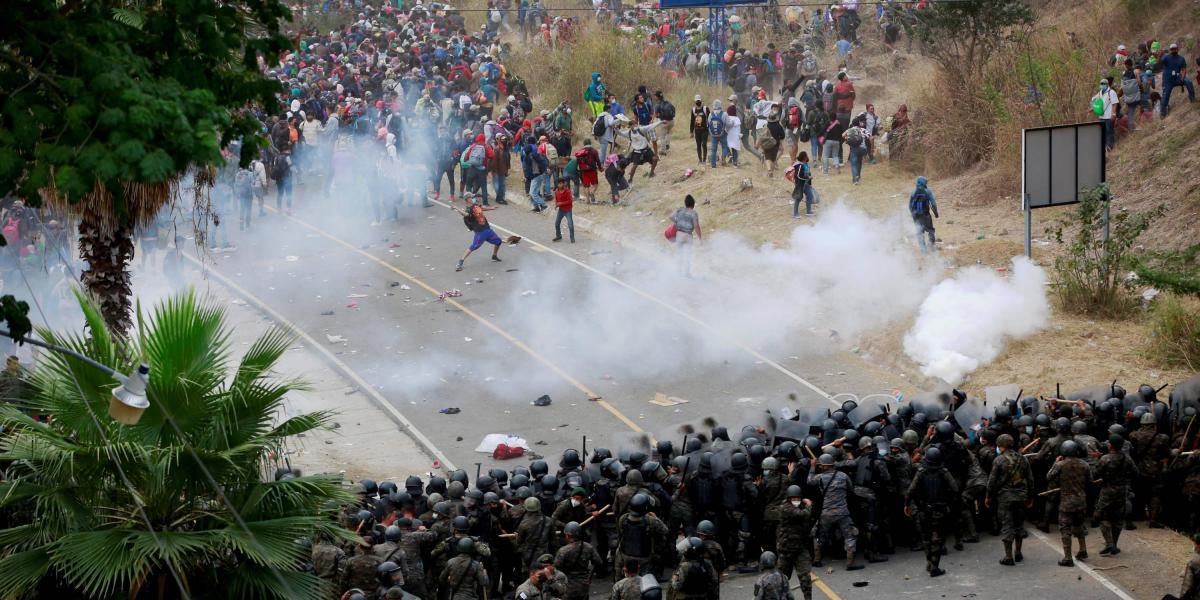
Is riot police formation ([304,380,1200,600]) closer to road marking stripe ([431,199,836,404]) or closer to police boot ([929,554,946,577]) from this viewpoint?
police boot ([929,554,946,577])

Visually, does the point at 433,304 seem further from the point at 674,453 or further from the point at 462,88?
the point at 462,88


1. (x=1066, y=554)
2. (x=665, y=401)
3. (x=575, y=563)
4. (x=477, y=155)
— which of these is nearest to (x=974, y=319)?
(x=665, y=401)

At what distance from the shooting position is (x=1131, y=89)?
25812 millimetres

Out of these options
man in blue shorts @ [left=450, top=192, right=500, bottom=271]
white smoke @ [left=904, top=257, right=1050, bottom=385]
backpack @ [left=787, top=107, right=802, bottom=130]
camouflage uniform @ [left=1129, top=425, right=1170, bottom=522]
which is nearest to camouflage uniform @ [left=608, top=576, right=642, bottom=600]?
camouflage uniform @ [left=1129, top=425, right=1170, bottom=522]

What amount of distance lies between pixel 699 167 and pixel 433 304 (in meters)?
7.82

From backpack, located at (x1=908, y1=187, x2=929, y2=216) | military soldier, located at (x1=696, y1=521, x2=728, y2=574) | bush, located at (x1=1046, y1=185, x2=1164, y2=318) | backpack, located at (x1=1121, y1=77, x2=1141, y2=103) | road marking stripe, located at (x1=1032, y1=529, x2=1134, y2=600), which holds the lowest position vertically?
road marking stripe, located at (x1=1032, y1=529, x2=1134, y2=600)

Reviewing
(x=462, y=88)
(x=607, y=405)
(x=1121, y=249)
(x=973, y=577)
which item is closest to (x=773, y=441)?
(x=973, y=577)

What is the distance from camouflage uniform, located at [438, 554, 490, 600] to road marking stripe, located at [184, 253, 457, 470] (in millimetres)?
4369

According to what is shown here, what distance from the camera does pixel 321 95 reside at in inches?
1476

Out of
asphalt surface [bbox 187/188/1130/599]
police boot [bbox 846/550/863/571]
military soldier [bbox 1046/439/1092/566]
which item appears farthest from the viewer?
asphalt surface [bbox 187/188/1130/599]

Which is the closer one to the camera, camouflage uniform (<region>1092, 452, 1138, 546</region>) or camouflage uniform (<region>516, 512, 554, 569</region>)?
camouflage uniform (<region>516, 512, 554, 569</region>)

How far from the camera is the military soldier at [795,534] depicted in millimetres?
12555

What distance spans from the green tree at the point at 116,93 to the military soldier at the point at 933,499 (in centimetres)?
713

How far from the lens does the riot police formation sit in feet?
40.7
